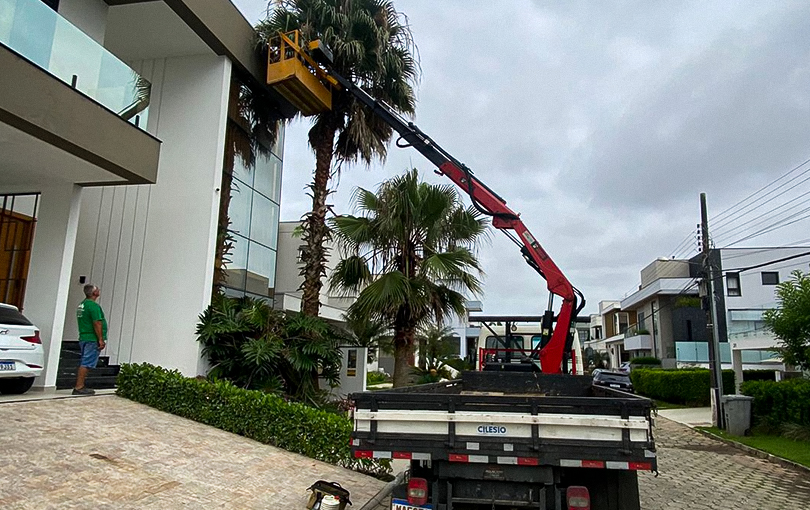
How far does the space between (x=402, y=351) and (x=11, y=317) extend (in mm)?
7301

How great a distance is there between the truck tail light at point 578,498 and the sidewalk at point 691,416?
46.5 ft

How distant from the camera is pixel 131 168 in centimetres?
952

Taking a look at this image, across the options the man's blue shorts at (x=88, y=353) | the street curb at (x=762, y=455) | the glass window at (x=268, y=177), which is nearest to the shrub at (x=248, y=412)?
the man's blue shorts at (x=88, y=353)

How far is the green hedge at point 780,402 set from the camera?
12773 mm

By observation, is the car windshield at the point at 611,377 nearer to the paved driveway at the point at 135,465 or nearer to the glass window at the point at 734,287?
the glass window at the point at 734,287

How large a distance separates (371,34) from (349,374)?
8305 millimetres

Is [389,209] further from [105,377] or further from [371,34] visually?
[105,377]

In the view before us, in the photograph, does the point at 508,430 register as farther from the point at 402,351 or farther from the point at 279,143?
the point at 279,143

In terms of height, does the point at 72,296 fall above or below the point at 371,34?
below

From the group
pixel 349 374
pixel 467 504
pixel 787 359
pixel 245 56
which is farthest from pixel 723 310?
pixel 467 504

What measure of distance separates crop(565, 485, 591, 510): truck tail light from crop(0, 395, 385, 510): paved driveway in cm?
265

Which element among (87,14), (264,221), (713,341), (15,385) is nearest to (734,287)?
(713,341)

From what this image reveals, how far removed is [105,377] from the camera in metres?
10.5

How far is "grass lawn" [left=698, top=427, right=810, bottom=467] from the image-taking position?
10.6 m
